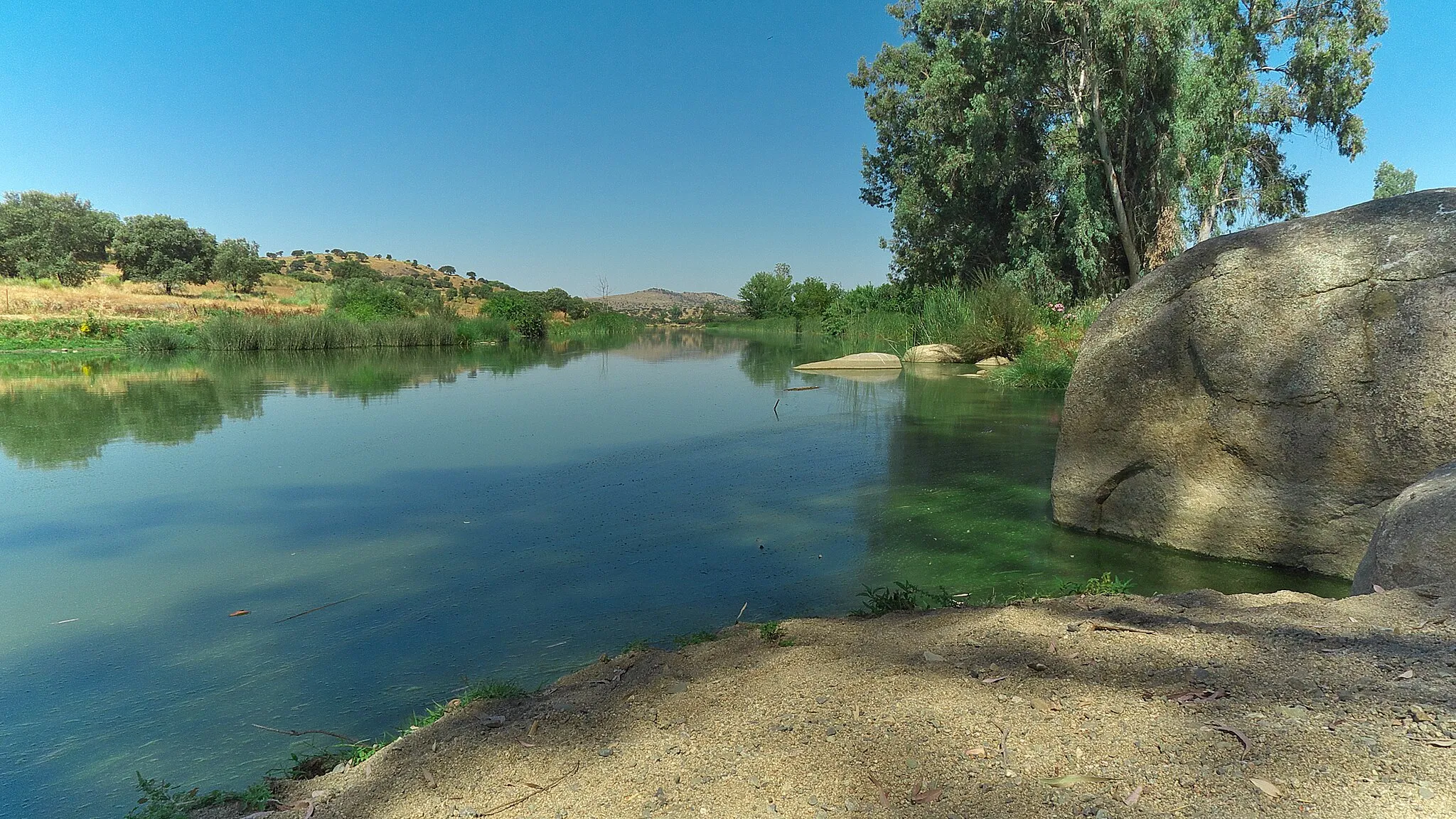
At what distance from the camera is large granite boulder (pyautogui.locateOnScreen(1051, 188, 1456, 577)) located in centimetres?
365

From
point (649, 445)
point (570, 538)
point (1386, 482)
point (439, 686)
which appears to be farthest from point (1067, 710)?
point (649, 445)

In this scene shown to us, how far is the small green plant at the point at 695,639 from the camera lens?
2.87 meters

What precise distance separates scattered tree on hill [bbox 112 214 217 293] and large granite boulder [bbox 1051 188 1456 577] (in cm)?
4571

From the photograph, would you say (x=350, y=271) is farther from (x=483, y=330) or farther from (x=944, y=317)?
(x=944, y=317)

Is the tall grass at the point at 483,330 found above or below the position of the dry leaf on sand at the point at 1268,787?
above

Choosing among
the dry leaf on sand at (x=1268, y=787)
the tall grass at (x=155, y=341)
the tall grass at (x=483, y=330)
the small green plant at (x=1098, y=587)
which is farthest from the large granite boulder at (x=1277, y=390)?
the tall grass at (x=483, y=330)

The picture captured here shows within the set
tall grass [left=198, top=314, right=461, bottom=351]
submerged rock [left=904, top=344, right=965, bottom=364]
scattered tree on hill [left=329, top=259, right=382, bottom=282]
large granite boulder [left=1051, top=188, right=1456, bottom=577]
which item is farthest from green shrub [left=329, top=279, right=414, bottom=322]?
large granite boulder [left=1051, top=188, right=1456, bottom=577]

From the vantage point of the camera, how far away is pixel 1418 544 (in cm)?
254

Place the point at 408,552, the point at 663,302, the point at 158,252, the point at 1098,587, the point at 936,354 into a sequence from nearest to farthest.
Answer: the point at 1098,587 < the point at 408,552 < the point at 936,354 < the point at 158,252 < the point at 663,302

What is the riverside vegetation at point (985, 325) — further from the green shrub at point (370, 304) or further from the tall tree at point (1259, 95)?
the green shrub at point (370, 304)

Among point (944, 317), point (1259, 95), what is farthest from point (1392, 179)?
point (944, 317)

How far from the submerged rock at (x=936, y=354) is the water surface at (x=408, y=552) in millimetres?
7693

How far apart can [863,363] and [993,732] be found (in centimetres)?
1567

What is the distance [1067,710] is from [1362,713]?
600 mm
